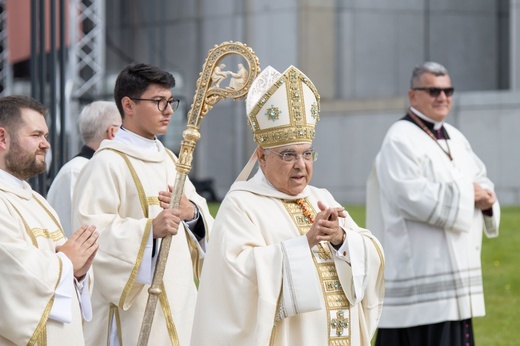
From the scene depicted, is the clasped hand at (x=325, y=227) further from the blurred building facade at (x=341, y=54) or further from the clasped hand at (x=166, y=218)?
the blurred building facade at (x=341, y=54)

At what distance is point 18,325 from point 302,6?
54.8 ft

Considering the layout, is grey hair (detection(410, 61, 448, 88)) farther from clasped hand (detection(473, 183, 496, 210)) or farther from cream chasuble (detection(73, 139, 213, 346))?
cream chasuble (detection(73, 139, 213, 346))

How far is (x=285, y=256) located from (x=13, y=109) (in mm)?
1387

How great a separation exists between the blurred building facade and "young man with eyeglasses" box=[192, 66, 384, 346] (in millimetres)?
14203

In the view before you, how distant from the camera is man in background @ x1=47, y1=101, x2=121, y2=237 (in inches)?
303

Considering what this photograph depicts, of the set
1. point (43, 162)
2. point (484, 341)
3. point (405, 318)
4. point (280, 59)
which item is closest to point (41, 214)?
point (43, 162)

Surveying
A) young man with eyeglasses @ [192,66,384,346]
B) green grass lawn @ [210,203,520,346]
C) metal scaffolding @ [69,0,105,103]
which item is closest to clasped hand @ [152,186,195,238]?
young man with eyeglasses @ [192,66,384,346]

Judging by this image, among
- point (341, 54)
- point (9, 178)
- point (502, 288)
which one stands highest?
point (341, 54)

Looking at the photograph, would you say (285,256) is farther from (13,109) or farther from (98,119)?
(98,119)

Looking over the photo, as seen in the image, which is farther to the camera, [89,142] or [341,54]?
[341,54]

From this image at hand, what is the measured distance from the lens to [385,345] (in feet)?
28.7

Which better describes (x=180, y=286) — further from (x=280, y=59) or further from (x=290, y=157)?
(x=280, y=59)

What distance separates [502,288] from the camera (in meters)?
11.8

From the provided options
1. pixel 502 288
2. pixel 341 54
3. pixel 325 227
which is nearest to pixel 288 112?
pixel 325 227
